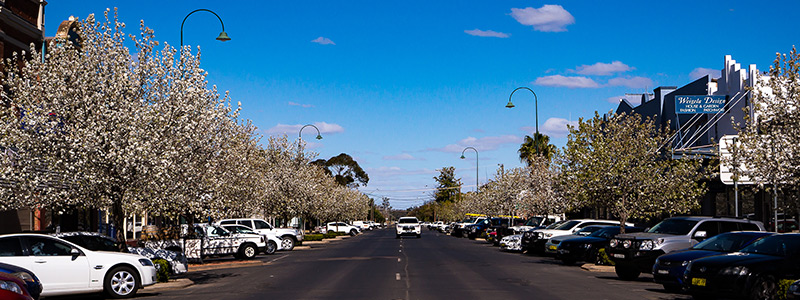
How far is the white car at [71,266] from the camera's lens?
15750 millimetres

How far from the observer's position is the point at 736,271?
14.5m

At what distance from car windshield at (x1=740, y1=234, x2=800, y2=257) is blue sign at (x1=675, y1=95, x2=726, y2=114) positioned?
1826 centimetres

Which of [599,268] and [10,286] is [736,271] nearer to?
[599,268]

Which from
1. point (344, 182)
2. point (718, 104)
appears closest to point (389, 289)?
point (718, 104)

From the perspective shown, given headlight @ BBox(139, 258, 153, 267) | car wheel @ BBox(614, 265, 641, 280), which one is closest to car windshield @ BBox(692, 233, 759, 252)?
car wheel @ BBox(614, 265, 641, 280)

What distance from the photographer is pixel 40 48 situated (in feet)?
92.0

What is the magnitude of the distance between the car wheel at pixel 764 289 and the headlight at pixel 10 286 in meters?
12.5

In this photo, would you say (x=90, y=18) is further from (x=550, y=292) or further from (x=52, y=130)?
(x=550, y=292)

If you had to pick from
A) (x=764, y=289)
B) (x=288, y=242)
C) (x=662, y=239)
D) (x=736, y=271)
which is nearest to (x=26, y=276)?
(x=736, y=271)

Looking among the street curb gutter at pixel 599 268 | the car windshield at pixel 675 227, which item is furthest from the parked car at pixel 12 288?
the street curb gutter at pixel 599 268

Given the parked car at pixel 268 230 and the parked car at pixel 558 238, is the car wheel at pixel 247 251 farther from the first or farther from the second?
the parked car at pixel 558 238

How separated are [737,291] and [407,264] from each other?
14.4 m

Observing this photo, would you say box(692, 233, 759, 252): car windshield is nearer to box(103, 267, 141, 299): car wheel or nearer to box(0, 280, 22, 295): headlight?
box(103, 267, 141, 299): car wheel

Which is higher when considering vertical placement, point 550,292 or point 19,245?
point 19,245
